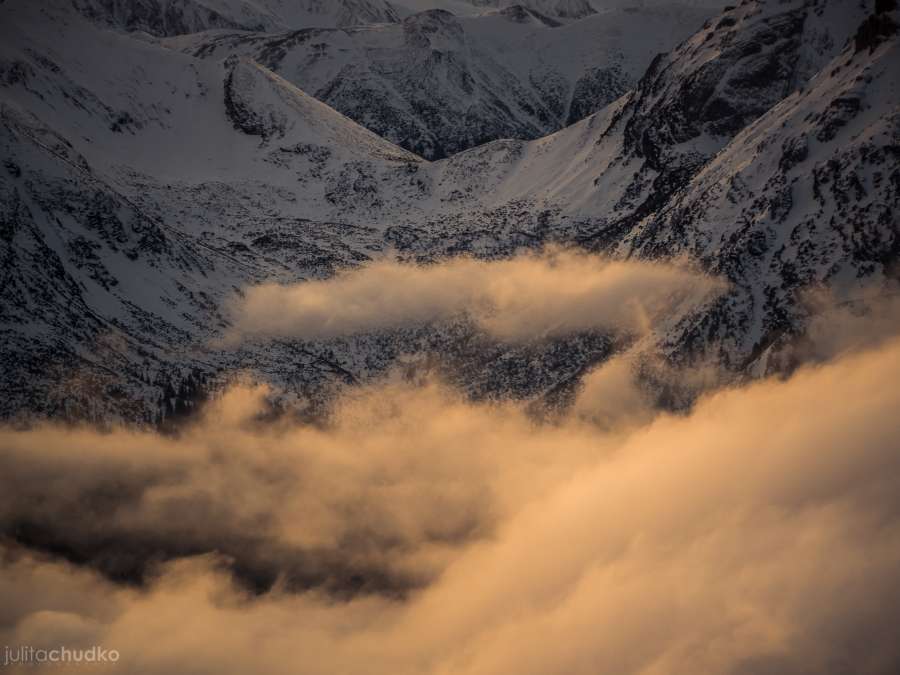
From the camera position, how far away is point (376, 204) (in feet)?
559

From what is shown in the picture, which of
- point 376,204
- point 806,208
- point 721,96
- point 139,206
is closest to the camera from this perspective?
point 806,208

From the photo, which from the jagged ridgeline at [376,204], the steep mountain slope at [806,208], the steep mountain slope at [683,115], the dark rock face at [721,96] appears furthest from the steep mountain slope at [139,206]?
the steep mountain slope at [806,208]

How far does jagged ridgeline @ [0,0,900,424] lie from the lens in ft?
384

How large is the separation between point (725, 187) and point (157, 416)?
3724 inches

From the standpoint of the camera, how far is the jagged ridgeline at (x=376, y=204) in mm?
116938

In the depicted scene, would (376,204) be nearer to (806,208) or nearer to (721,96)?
(721,96)

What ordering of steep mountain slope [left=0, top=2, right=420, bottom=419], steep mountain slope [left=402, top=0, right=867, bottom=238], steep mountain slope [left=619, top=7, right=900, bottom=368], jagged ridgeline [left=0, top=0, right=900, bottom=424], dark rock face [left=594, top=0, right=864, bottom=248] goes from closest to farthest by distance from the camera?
steep mountain slope [left=619, top=7, right=900, bottom=368]
jagged ridgeline [left=0, top=0, right=900, bottom=424]
steep mountain slope [left=0, top=2, right=420, bottom=419]
dark rock face [left=594, top=0, right=864, bottom=248]
steep mountain slope [left=402, top=0, right=867, bottom=238]

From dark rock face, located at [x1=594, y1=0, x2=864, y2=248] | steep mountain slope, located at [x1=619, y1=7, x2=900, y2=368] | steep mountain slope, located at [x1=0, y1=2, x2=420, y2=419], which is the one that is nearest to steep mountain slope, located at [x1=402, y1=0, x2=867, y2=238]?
dark rock face, located at [x1=594, y1=0, x2=864, y2=248]

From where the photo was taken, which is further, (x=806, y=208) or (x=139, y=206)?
(x=139, y=206)

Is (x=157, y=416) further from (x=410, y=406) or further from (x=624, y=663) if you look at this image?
(x=624, y=663)

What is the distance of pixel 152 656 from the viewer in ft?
639

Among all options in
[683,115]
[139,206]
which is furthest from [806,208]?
[139,206]

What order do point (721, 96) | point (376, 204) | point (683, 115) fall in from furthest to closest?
1. point (376, 204)
2. point (683, 115)
3. point (721, 96)

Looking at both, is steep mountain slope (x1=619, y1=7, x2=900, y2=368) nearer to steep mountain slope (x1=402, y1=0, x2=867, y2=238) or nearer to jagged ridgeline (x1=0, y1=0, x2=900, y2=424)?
jagged ridgeline (x1=0, y1=0, x2=900, y2=424)
